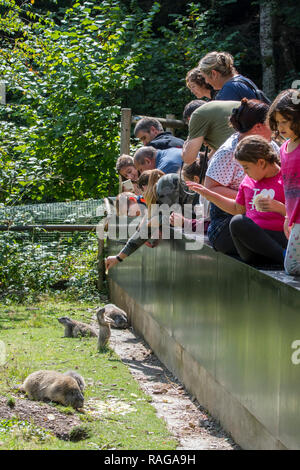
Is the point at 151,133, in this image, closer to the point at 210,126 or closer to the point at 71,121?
the point at 210,126

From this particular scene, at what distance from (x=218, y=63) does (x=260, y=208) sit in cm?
222

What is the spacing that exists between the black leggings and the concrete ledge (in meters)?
0.96

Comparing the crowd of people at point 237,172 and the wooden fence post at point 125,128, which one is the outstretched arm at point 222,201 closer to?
the crowd of people at point 237,172

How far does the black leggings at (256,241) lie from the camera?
427 cm

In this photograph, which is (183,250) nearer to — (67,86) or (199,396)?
(199,396)

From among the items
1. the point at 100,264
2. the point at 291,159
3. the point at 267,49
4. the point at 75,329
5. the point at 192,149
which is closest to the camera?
the point at 291,159

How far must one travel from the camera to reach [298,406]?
3.54m

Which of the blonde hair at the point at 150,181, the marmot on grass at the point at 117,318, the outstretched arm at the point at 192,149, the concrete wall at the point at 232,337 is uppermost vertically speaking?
the outstretched arm at the point at 192,149

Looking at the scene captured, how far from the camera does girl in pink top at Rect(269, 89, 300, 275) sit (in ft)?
12.5

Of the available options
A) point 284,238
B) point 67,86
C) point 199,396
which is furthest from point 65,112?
Answer: point 284,238

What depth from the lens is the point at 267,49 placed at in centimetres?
1678

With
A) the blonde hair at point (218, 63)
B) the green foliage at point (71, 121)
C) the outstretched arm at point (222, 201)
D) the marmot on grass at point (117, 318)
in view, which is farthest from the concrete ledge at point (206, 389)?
the green foliage at point (71, 121)

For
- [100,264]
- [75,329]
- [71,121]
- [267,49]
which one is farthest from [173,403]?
[267,49]

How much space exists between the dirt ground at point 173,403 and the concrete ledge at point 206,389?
67mm
